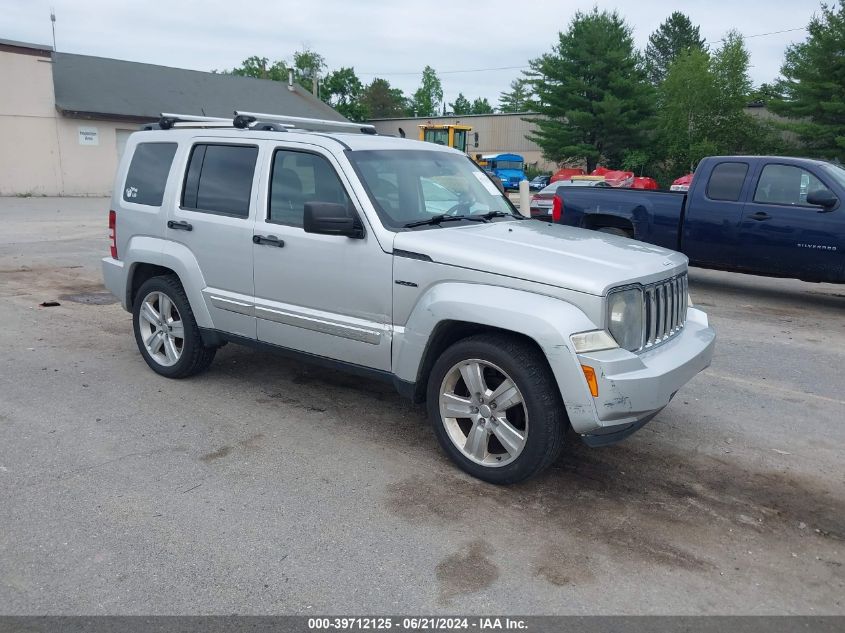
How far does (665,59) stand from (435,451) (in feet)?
304

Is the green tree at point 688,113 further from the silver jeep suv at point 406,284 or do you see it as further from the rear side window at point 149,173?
the silver jeep suv at point 406,284

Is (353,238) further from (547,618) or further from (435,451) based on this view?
(547,618)

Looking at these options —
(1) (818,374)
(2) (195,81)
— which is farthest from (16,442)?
(2) (195,81)

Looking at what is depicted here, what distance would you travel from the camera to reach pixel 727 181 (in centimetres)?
1000

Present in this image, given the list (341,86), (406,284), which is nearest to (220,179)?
(406,284)

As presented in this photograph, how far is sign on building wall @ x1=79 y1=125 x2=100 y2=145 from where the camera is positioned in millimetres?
32656

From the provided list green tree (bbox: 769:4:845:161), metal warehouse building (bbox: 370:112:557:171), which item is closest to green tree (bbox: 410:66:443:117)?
metal warehouse building (bbox: 370:112:557:171)

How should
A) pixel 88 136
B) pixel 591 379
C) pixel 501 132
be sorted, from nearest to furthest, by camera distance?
pixel 591 379 < pixel 88 136 < pixel 501 132

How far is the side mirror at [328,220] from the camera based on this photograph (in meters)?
4.54

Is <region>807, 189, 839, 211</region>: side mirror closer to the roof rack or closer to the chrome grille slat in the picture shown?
the chrome grille slat

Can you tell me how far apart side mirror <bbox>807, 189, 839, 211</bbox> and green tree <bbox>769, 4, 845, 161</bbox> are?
87.7ft

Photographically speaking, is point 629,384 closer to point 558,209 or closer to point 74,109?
point 558,209

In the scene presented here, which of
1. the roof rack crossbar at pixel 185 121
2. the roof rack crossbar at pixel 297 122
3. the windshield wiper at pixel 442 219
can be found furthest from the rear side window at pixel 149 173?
the windshield wiper at pixel 442 219

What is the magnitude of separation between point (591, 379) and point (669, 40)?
94799 mm
